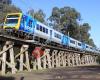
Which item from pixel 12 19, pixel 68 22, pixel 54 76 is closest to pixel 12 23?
pixel 12 19

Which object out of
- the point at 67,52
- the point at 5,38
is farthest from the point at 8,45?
the point at 67,52

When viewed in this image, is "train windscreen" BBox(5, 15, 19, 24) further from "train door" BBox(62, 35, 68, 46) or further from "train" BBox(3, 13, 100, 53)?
"train door" BBox(62, 35, 68, 46)

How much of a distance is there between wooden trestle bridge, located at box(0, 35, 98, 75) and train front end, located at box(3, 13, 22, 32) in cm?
141

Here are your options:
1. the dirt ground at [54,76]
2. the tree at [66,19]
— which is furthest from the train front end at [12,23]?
the tree at [66,19]

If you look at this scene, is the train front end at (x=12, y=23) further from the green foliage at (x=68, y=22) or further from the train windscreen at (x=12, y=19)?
the green foliage at (x=68, y=22)

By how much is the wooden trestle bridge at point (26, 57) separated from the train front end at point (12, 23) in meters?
1.41

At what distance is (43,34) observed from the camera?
3456cm

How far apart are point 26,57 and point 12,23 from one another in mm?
3312

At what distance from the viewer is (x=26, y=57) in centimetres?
2836

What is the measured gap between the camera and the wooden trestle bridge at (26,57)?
23.5 metres

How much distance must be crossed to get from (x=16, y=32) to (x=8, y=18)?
2.03 m

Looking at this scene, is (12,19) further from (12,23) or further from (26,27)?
(26,27)

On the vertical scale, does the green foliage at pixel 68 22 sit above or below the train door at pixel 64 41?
above

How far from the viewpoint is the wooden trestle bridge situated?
23469 millimetres
